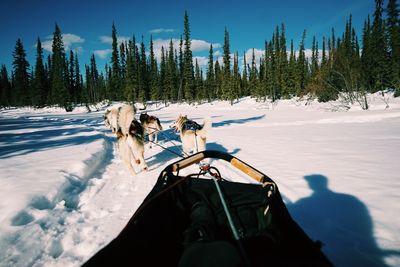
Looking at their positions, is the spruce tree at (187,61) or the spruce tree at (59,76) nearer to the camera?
the spruce tree at (59,76)

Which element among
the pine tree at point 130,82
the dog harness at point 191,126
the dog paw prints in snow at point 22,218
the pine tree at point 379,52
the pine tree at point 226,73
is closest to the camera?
the dog paw prints in snow at point 22,218

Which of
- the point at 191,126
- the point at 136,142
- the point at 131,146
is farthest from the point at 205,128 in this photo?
the point at 131,146

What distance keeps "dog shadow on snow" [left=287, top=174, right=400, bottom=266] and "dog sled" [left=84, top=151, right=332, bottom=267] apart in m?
0.45

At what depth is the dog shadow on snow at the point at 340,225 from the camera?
219 cm

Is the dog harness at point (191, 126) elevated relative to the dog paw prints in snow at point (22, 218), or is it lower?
elevated

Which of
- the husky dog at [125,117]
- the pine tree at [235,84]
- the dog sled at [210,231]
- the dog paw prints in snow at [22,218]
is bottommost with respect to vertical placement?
the dog paw prints in snow at [22,218]

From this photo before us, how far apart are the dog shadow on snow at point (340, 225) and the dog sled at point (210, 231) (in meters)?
0.45

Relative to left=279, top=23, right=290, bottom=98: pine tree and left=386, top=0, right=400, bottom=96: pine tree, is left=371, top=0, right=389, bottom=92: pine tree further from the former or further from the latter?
left=279, top=23, right=290, bottom=98: pine tree

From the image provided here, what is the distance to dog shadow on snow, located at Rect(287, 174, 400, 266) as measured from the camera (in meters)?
2.19

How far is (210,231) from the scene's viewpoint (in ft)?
5.57

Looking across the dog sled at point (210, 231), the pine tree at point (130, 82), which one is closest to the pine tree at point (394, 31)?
the dog sled at point (210, 231)

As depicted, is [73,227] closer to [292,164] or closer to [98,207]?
[98,207]

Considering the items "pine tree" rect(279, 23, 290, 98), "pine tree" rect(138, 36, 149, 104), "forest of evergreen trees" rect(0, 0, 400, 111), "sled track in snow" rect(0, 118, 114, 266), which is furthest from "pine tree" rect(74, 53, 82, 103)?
"sled track in snow" rect(0, 118, 114, 266)

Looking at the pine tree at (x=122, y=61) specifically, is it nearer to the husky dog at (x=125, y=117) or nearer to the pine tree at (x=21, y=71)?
the pine tree at (x=21, y=71)
